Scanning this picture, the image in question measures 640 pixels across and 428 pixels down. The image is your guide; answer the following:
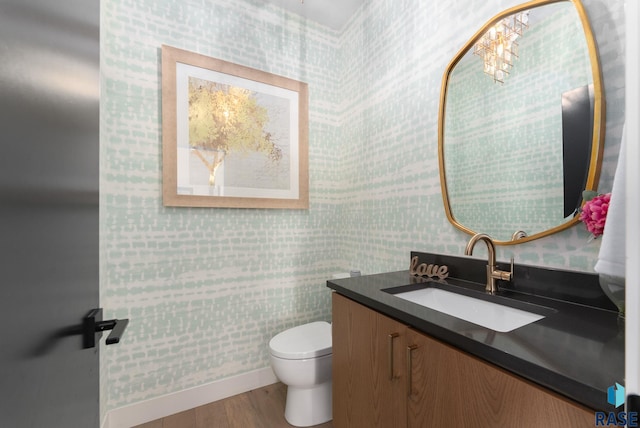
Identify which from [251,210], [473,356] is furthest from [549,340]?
[251,210]

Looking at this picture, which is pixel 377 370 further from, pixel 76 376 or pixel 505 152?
pixel 505 152

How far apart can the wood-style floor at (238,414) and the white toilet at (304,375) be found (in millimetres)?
78

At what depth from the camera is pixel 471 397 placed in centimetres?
69

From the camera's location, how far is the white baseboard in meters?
1.59

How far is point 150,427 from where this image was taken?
1.60 metres

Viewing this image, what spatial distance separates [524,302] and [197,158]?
1.89 m

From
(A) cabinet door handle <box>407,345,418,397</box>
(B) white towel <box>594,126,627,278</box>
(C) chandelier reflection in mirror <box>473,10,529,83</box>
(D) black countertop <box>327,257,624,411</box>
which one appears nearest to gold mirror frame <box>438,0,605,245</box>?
(C) chandelier reflection in mirror <box>473,10,529,83</box>

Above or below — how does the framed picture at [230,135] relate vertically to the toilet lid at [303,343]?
above

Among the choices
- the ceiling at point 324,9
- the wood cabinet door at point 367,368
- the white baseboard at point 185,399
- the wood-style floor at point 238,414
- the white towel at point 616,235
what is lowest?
the wood-style floor at point 238,414

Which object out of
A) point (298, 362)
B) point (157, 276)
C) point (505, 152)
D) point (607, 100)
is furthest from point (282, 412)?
point (607, 100)

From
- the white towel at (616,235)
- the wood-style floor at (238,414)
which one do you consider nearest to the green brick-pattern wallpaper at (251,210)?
the wood-style floor at (238,414)

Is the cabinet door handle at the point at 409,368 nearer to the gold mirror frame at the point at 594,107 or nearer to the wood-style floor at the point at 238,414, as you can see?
the gold mirror frame at the point at 594,107

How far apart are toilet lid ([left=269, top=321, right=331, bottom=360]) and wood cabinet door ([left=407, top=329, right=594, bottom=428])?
757 millimetres

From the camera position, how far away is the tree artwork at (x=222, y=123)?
1.79 m
